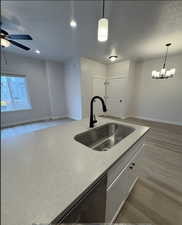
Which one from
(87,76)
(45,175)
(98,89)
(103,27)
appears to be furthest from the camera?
(98,89)

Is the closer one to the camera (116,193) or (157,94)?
(116,193)

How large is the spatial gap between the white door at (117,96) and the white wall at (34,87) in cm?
236

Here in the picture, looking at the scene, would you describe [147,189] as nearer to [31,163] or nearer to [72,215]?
[72,215]

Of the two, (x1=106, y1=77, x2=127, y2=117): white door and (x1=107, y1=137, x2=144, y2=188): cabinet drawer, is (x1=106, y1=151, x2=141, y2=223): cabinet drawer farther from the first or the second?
(x1=106, y1=77, x2=127, y2=117): white door

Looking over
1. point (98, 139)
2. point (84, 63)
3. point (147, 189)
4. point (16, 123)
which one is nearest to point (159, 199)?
point (147, 189)

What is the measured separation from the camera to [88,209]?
1.67 feet

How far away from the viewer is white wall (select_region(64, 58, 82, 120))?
13.1ft

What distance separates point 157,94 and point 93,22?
362 centimetres

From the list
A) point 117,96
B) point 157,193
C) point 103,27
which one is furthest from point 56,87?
point 157,193

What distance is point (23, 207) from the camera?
35 centimetres

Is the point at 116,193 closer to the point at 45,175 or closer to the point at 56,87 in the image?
the point at 45,175

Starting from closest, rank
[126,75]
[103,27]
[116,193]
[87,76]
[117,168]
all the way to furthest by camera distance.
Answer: [117,168] < [116,193] < [103,27] < [87,76] < [126,75]

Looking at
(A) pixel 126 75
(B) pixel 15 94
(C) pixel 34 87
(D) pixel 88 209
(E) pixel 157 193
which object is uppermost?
(A) pixel 126 75

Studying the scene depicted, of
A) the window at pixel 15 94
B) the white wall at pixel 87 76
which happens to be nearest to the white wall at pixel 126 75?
the white wall at pixel 87 76
